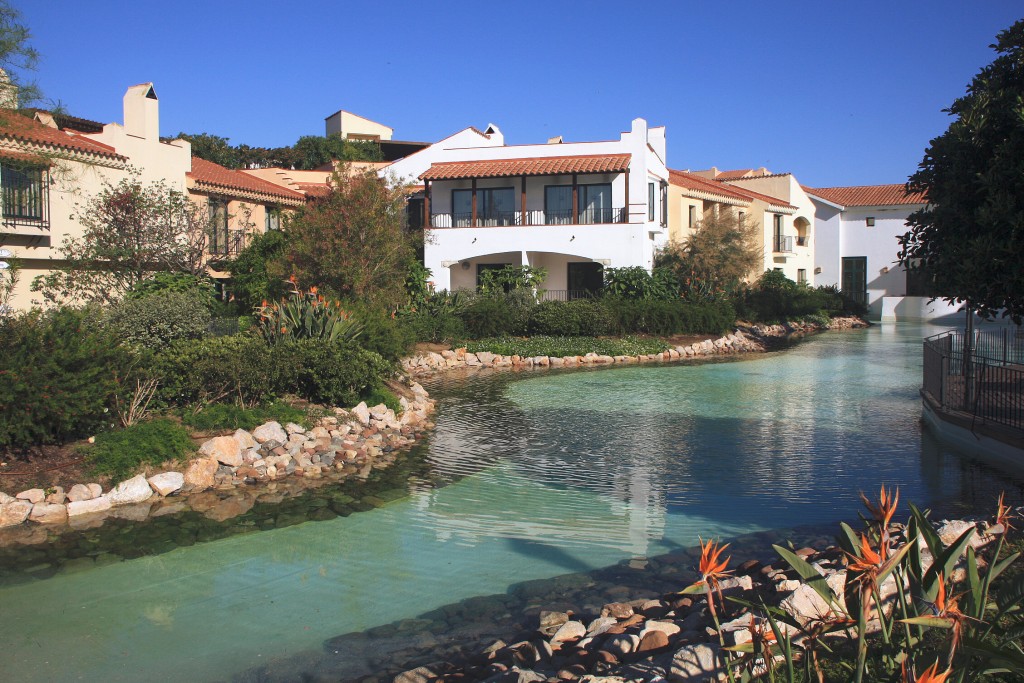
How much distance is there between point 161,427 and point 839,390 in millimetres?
15835

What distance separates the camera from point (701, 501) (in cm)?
1048

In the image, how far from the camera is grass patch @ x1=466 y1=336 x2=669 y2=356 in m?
28.4

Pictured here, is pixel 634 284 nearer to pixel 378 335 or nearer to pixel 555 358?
pixel 555 358

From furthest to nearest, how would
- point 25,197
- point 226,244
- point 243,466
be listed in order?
point 226,244, point 25,197, point 243,466

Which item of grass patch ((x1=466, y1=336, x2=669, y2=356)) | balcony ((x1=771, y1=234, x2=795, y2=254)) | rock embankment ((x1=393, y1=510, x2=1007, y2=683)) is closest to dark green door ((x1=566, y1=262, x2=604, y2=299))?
grass patch ((x1=466, y1=336, x2=669, y2=356))

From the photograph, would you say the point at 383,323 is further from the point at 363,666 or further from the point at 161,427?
the point at 363,666

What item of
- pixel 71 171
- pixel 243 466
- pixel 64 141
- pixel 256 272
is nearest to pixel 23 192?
pixel 64 141

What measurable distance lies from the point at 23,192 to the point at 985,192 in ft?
71.5

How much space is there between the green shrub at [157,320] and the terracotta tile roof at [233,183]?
13.1 m

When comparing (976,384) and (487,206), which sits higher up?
(487,206)

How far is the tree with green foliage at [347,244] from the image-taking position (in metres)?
23.8

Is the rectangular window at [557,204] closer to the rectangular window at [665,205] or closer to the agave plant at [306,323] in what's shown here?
the rectangular window at [665,205]

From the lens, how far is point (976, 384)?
533 inches

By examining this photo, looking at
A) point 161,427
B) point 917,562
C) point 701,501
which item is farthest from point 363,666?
point 161,427
